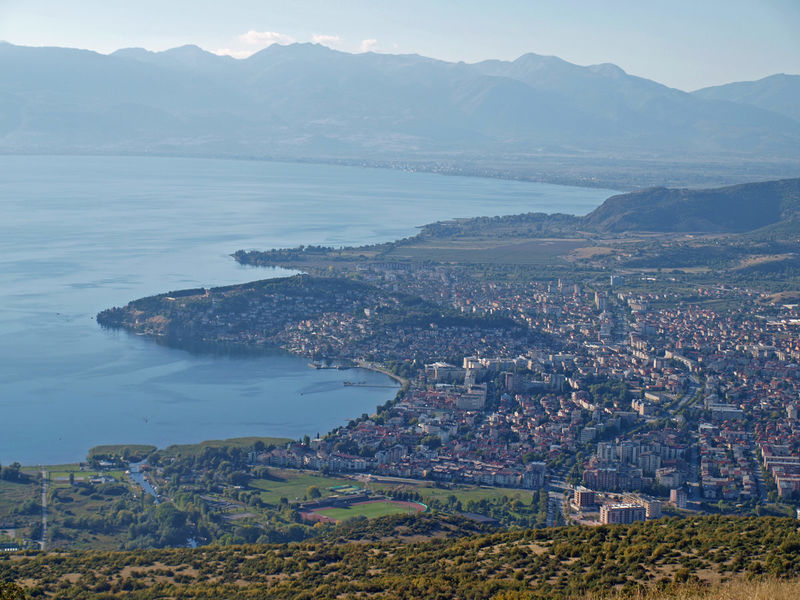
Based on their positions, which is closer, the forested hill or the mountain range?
the forested hill

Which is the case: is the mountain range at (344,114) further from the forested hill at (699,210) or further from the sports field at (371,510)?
the sports field at (371,510)

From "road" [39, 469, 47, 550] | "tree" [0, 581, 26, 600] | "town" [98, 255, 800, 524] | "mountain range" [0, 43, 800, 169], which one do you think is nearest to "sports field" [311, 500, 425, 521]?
"town" [98, 255, 800, 524]

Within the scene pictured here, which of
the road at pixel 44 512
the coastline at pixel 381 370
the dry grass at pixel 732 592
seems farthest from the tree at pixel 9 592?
the coastline at pixel 381 370

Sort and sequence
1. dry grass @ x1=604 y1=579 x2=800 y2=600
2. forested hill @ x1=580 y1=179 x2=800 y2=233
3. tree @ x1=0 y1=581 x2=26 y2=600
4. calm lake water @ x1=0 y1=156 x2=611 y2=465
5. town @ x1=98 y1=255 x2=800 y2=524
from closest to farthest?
tree @ x1=0 y1=581 x2=26 y2=600 < dry grass @ x1=604 y1=579 x2=800 y2=600 < town @ x1=98 y1=255 x2=800 y2=524 < calm lake water @ x1=0 y1=156 x2=611 y2=465 < forested hill @ x1=580 y1=179 x2=800 y2=233

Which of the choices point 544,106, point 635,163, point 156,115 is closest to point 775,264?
point 635,163

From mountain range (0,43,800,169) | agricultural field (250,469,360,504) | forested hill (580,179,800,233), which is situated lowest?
agricultural field (250,469,360,504)

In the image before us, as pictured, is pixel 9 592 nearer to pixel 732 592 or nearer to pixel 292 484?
pixel 732 592

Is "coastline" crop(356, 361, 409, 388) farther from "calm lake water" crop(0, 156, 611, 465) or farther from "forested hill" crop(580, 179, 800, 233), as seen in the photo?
"forested hill" crop(580, 179, 800, 233)
